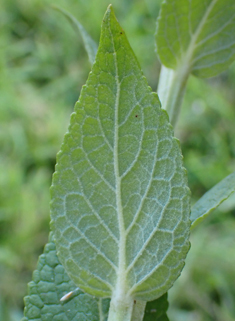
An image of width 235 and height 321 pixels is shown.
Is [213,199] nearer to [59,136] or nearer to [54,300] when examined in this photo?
[54,300]

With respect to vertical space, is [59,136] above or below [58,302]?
above

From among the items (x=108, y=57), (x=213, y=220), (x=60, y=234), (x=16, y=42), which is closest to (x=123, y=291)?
(x=60, y=234)

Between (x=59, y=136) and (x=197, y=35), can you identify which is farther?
(x=59, y=136)

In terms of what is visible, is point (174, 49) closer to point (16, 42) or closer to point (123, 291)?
point (123, 291)

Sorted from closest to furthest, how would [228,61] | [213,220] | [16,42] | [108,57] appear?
[108,57], [228,61], [213,220], [16,42]

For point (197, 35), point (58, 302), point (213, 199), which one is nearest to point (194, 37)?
point (197, 35)
